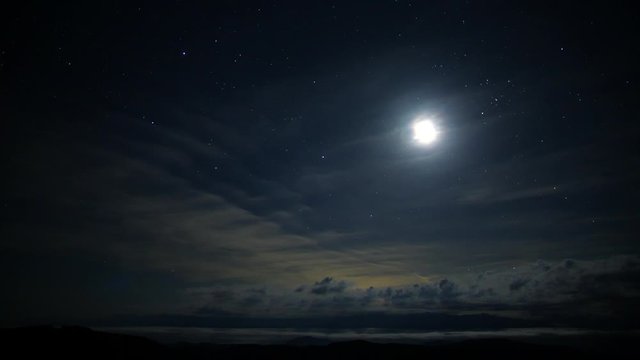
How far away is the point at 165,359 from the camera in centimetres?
17025

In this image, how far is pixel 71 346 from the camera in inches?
5748

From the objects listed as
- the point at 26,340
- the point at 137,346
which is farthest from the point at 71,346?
the point at 137,346

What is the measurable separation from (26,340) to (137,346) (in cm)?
4711

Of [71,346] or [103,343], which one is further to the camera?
[103,343]

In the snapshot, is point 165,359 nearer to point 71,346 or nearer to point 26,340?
point 71,346

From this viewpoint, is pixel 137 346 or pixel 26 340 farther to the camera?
pixel 137 346

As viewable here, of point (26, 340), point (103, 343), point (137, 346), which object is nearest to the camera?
point (26, 340)

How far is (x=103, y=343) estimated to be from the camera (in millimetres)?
160125

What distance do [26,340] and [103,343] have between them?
29574 millimetres

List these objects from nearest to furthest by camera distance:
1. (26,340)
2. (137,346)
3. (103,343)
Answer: (26,340)
(103,343)
(137,346)

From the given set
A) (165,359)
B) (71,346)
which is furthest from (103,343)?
(165,359)

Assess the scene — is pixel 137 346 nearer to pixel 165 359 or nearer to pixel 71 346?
pixel 165 359

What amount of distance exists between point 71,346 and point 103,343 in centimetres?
1568

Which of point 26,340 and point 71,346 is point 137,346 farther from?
point 26,340
